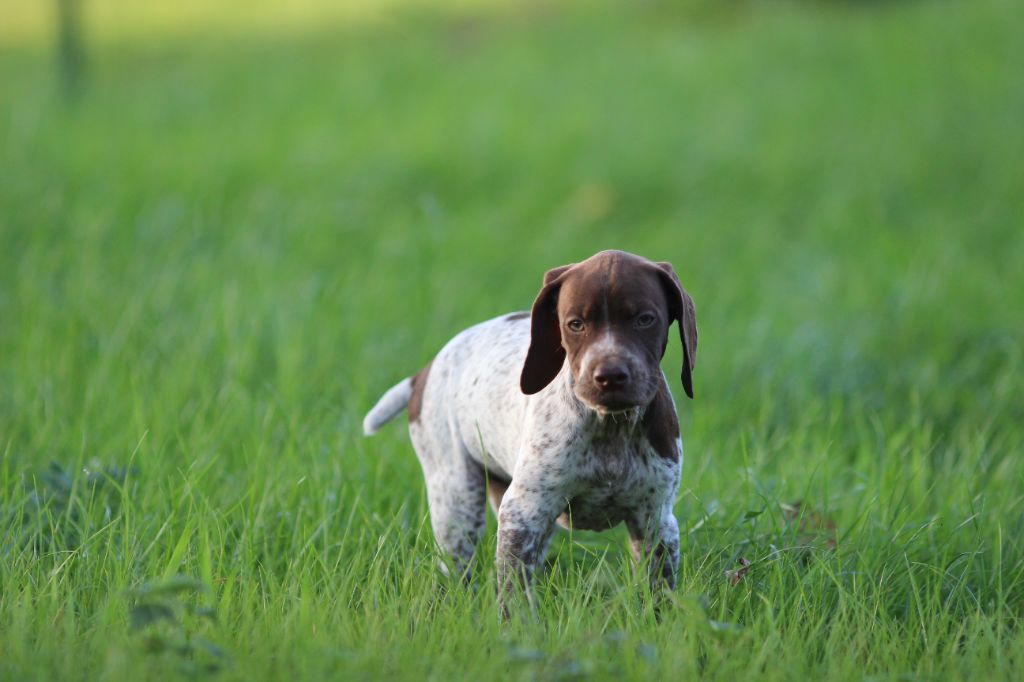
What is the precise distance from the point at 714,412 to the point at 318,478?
7.23 ft

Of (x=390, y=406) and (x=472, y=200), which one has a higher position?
(x=390, y=406)

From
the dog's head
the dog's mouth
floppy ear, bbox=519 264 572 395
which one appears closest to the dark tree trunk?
floppy ear, bbox=519 264 572 395

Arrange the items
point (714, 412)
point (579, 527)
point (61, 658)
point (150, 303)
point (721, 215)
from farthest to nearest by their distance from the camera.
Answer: point (721, 215), point (150, 303), point (714, 412), point (579, 527), point (61, 658)

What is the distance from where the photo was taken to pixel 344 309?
6.75 m

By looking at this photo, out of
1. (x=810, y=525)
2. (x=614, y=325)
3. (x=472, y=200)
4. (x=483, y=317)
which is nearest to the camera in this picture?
(x=614, y=325)

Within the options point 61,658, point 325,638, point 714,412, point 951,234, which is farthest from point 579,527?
point 951,234

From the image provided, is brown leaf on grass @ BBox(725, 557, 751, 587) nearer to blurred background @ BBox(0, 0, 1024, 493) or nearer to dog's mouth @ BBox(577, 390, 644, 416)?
dog's mouth @ BBox(577, 390, 644, 416)

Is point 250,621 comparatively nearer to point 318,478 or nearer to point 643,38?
point 318,478

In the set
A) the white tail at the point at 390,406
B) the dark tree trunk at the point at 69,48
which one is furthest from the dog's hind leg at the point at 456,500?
the dark tree trunk at the point at 69,48

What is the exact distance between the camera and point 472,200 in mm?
9578

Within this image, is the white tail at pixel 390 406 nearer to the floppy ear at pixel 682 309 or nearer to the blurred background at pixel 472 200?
the blurred background at pixel 472 200

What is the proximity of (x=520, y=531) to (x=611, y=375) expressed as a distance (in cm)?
64

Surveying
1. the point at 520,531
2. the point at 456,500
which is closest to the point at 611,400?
the point at 520,531

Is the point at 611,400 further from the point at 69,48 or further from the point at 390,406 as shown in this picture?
the point at 69,48
